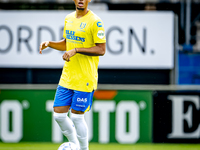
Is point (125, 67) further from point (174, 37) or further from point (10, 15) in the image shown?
point (10, 15)

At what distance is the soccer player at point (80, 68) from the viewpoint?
3.11 metres

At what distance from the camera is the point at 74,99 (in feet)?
10.5

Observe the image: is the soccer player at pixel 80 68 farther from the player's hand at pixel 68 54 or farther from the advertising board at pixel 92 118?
the advertising board at pixel 92 118

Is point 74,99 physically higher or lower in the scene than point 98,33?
lower

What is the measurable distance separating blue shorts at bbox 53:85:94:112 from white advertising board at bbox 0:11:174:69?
11.8ft

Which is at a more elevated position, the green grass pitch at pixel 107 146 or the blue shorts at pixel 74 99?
the blue shorts at pixel 74 99

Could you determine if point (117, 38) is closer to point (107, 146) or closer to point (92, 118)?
point (92, 118)

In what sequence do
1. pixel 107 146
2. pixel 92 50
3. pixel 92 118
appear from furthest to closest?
pixel 92 118
pixel 107 146
pixel 92 50

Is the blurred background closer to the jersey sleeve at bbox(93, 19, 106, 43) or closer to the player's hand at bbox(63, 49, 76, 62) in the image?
the jersey sleeve at bbox(93, 19, 106, 43)

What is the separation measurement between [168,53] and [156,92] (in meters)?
1.86

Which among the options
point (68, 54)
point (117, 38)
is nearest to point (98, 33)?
point (68, 54)

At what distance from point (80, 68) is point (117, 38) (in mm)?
3700

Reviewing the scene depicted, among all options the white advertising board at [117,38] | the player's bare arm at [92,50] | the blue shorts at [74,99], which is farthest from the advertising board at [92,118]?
the player's bare arm at [92,50]

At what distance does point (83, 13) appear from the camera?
320 centimetres
